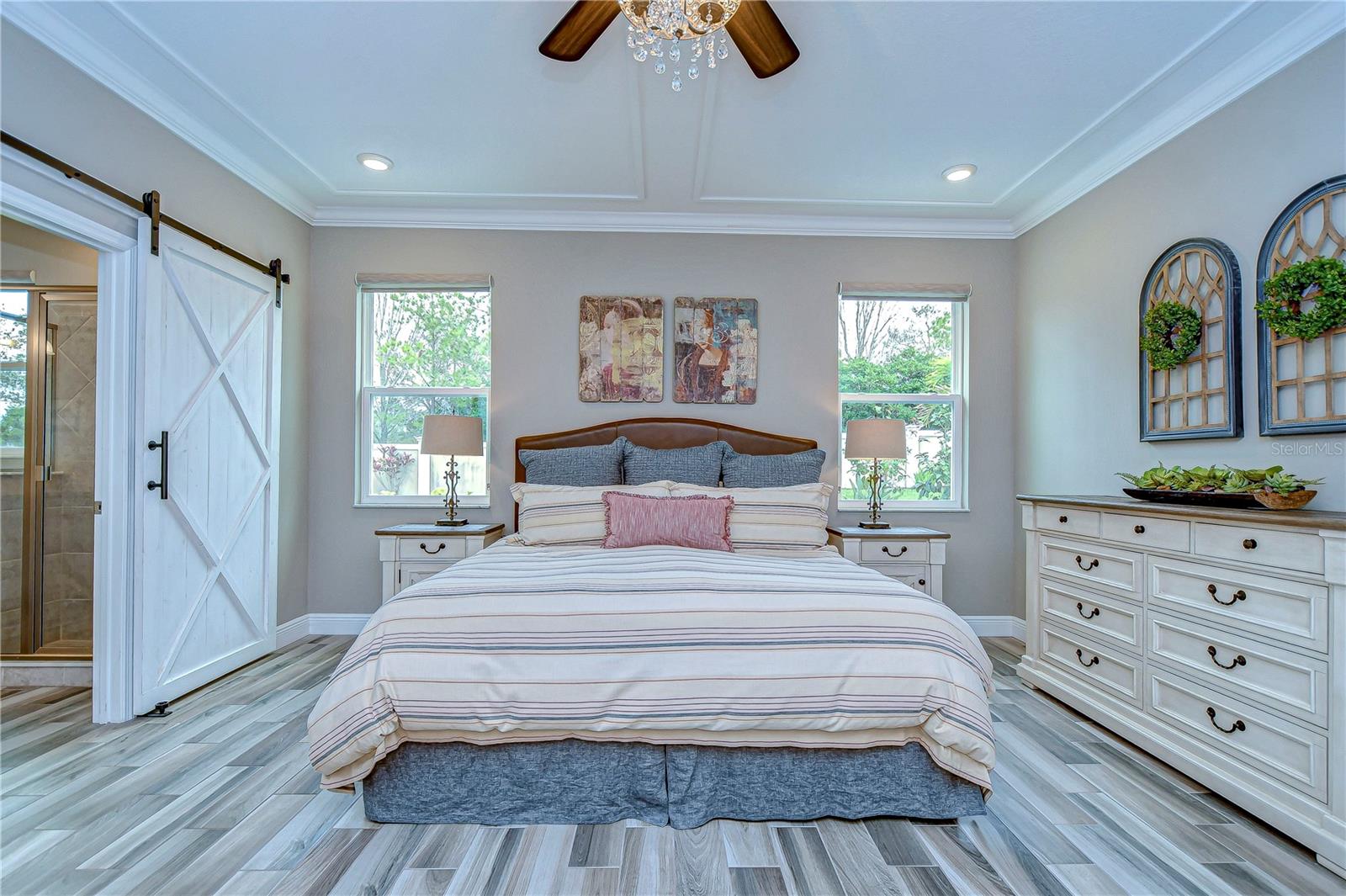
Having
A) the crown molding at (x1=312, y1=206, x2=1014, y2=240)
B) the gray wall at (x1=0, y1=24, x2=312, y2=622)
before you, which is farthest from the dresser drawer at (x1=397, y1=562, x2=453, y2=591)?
the crown molding at (x1=312, y1=206, x2=1014, y2=240)

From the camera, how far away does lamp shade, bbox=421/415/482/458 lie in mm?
3703

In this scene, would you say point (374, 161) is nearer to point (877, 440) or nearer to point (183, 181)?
point (183, 181)

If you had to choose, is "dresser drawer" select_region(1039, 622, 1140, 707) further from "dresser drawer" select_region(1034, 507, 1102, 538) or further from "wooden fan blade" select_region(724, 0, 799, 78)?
"wooden fan blade" select_region(724, 0, 799, 78)

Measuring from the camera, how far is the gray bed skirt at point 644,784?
1.91 metres

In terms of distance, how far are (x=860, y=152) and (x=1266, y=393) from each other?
2046 millimetres

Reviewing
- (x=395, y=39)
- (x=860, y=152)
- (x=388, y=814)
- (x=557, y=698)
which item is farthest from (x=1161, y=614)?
(x=395, y=39)

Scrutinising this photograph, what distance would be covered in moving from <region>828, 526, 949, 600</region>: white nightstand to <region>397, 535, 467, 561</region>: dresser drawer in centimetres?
221

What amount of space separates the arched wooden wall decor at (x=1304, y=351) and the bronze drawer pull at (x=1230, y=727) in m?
1.04

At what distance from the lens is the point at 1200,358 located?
2727 millimetres

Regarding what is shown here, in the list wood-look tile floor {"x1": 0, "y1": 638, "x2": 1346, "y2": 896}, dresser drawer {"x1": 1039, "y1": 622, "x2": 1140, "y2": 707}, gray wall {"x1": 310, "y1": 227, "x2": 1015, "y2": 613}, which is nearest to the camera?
wood-look tile floor {"x1": 0, "y1": 638, "x2": 1346, "y2": 896}

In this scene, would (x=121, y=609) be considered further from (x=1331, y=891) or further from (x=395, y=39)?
(x=1331, y=891)

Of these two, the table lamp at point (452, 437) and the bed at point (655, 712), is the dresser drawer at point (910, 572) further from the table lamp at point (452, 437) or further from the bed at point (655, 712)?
the table lamp at point (452, 437)

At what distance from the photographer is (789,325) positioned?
4215mm

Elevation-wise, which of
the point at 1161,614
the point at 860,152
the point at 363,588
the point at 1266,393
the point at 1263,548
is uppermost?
the point at 860,152
